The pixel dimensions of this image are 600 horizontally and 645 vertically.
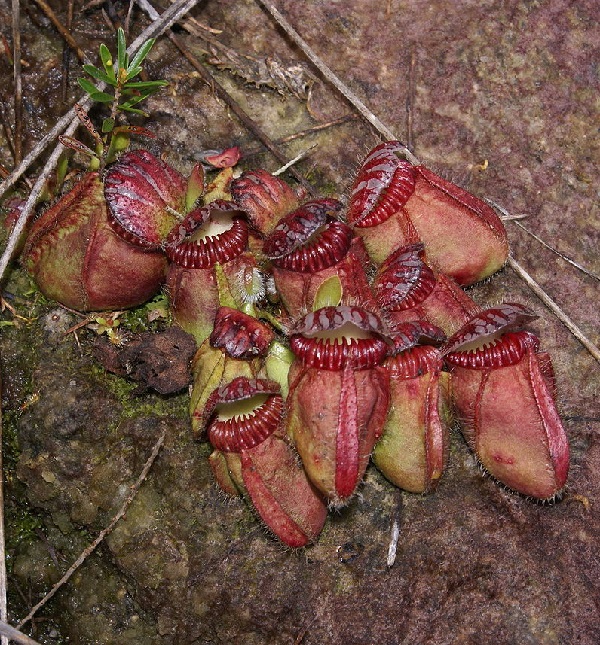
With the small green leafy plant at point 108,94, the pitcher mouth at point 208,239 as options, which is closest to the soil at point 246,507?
the small green leafy plant at point 108,94

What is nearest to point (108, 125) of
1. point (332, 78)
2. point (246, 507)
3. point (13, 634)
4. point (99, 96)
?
point (99, 96)

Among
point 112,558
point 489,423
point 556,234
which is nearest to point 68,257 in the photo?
point 112,558

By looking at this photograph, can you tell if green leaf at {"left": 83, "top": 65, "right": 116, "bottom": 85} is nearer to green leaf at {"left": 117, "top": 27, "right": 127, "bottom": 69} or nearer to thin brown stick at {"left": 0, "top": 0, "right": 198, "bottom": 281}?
green leaf at {"left": 117, "top": 27, "right": 127, "bottom": 69}

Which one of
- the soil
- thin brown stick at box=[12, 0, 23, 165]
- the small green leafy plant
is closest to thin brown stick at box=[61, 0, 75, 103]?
the soil

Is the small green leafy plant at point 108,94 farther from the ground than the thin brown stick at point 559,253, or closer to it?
farther from the ground

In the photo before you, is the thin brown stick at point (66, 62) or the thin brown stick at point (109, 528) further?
the thin brown stick at point (66, 62)

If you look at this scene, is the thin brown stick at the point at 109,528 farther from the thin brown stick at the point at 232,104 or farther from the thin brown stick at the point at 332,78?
the thin brown stick at the point at 332,78
